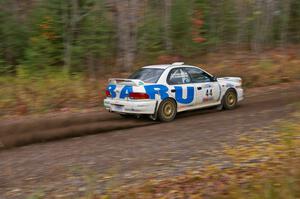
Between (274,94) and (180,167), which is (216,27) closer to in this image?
(274,94)

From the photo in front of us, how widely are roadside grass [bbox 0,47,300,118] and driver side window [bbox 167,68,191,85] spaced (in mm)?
3932

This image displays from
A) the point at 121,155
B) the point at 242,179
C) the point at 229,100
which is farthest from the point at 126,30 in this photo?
the point at 242,179

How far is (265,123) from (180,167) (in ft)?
14.3

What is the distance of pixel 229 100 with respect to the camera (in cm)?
1373

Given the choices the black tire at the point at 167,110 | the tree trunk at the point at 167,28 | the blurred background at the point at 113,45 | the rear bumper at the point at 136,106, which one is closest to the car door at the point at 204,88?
the black tire at the point at 167,110

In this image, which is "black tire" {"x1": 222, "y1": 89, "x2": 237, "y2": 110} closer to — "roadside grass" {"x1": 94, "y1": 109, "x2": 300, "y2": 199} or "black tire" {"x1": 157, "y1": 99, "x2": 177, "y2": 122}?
"black tire" {"x1": 157, "y1": 99, "x2": 177, "y2": 122}

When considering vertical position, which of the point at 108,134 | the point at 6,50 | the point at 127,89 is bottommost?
the point at 108,134

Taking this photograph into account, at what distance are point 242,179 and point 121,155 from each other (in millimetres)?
2910

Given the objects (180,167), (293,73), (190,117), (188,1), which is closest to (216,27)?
(188,1)

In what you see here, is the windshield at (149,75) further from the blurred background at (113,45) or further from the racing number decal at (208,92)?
the blurred background at (113,45)

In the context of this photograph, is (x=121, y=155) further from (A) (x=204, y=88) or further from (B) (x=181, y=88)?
(A) (x=204, y=88)

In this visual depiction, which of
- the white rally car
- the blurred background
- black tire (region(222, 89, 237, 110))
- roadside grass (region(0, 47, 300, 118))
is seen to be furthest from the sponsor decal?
the blurred background

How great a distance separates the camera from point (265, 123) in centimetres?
1084

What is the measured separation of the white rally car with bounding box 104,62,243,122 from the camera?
1151 cm
